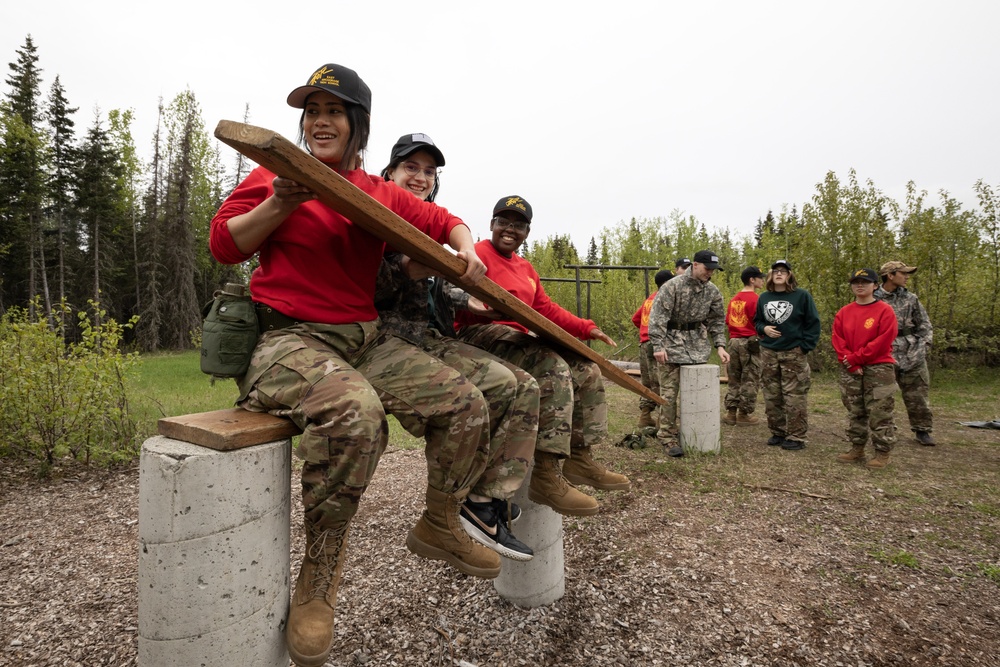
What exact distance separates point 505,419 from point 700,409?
4.54 m

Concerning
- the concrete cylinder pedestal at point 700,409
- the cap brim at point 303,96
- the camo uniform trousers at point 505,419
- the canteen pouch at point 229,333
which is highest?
the cap brim at point 303,96

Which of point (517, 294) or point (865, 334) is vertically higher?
point (517, 294)

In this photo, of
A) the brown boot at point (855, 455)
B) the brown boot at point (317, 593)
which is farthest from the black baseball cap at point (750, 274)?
the brown boot at point (317, 593)

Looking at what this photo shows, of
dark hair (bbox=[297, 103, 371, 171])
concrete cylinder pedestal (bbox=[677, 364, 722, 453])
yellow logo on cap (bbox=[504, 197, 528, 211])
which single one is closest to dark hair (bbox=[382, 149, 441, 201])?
yellow logo on cap (bbox=[504, 197, 528, 211])

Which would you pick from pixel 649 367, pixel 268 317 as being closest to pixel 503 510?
pixel 268 317

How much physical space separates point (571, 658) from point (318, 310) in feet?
6.81

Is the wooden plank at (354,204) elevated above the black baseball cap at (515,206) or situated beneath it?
situated beneath

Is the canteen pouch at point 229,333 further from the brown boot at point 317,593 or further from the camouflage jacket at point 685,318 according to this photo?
the camouflage jacket at point 685,318

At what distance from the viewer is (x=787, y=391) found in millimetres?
6672

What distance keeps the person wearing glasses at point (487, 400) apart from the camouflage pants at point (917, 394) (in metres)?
6.48

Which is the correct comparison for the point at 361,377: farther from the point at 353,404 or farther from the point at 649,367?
the point at 649,367

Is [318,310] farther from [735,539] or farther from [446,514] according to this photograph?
[735,539]

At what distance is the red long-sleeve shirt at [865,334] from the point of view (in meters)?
5.62

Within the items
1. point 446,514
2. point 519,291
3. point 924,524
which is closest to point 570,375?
point 519,291
